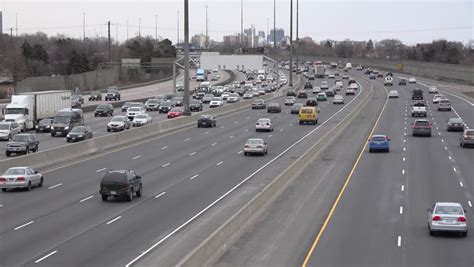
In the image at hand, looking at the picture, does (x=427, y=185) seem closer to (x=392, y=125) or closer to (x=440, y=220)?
(x=440, y=220)

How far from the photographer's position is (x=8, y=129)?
57375 millimetres

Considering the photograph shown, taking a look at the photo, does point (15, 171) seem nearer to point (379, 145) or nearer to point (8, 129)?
point (8, 129)

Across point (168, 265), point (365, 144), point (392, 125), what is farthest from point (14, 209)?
point (392, 125)

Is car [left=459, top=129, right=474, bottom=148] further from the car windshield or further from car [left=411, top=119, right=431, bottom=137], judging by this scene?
the car windshield

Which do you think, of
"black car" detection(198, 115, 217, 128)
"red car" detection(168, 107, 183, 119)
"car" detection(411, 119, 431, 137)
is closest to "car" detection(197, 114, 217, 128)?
"black car" detection(198, 115, 217, 128)

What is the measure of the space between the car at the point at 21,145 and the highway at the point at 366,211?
1652cm

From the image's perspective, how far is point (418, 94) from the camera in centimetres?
10244

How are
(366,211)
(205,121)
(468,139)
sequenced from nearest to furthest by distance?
(366,211) → (468,139) → (205,121)

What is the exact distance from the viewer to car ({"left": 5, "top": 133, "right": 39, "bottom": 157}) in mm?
46072

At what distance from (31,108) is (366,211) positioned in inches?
1652

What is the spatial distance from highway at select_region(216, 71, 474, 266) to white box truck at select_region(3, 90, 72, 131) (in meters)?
25.8

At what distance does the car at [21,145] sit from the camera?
1814 inches

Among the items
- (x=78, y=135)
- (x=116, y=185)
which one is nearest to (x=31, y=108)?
(x=78, y=135)

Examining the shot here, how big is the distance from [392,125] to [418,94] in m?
32.8
